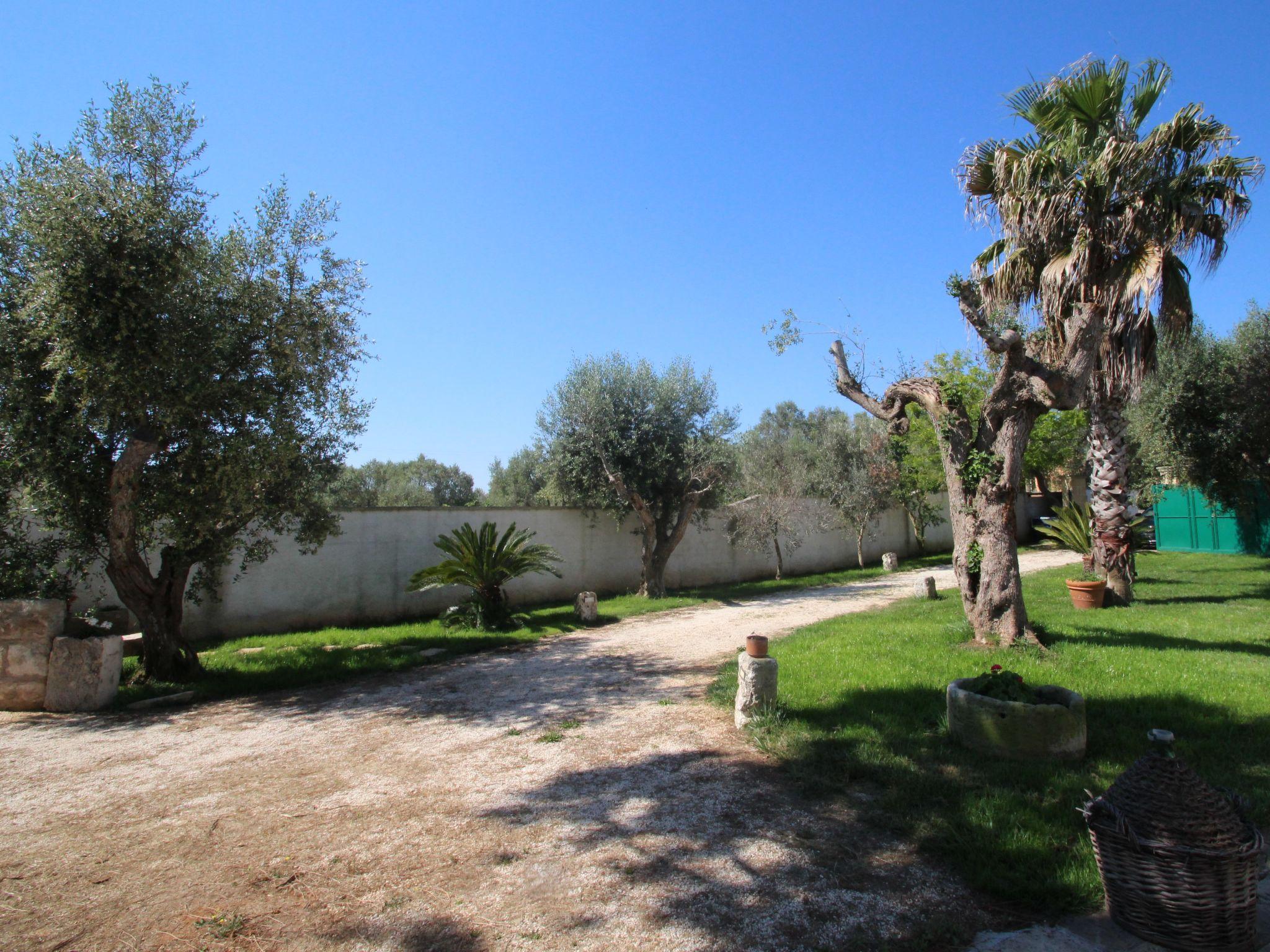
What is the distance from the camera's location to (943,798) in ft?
13.7

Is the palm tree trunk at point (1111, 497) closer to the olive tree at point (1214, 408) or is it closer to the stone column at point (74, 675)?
the olive tree at point (1214, 408)

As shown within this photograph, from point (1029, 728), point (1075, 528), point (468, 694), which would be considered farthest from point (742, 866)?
point (1075, 528)

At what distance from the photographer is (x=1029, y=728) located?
4652mm

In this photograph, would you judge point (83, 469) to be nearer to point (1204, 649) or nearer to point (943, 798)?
point (943, 798)

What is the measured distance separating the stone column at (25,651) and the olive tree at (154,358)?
88cm

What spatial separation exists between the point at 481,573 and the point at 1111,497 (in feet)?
34.3

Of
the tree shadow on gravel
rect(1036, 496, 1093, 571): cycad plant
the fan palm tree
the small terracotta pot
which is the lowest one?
the tree shadow on gravel

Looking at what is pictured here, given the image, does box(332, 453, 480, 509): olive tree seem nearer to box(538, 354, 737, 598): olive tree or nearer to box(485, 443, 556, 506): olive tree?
box(485, 443, 556, 506): olive tree

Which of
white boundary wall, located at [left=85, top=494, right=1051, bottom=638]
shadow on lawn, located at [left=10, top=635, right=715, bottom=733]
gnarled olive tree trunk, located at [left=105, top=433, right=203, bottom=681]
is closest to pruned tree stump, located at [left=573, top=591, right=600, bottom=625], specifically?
shadow on lawn, located at [left=10, top=635, right=715, bottom=733]

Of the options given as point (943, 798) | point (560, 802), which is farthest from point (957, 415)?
point (560, 802)

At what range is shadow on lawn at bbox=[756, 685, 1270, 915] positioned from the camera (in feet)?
11.4

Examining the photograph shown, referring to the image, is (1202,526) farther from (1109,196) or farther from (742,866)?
(742,866)

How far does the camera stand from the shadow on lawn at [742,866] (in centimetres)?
303

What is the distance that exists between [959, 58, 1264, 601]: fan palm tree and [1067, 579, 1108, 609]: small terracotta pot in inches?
142
